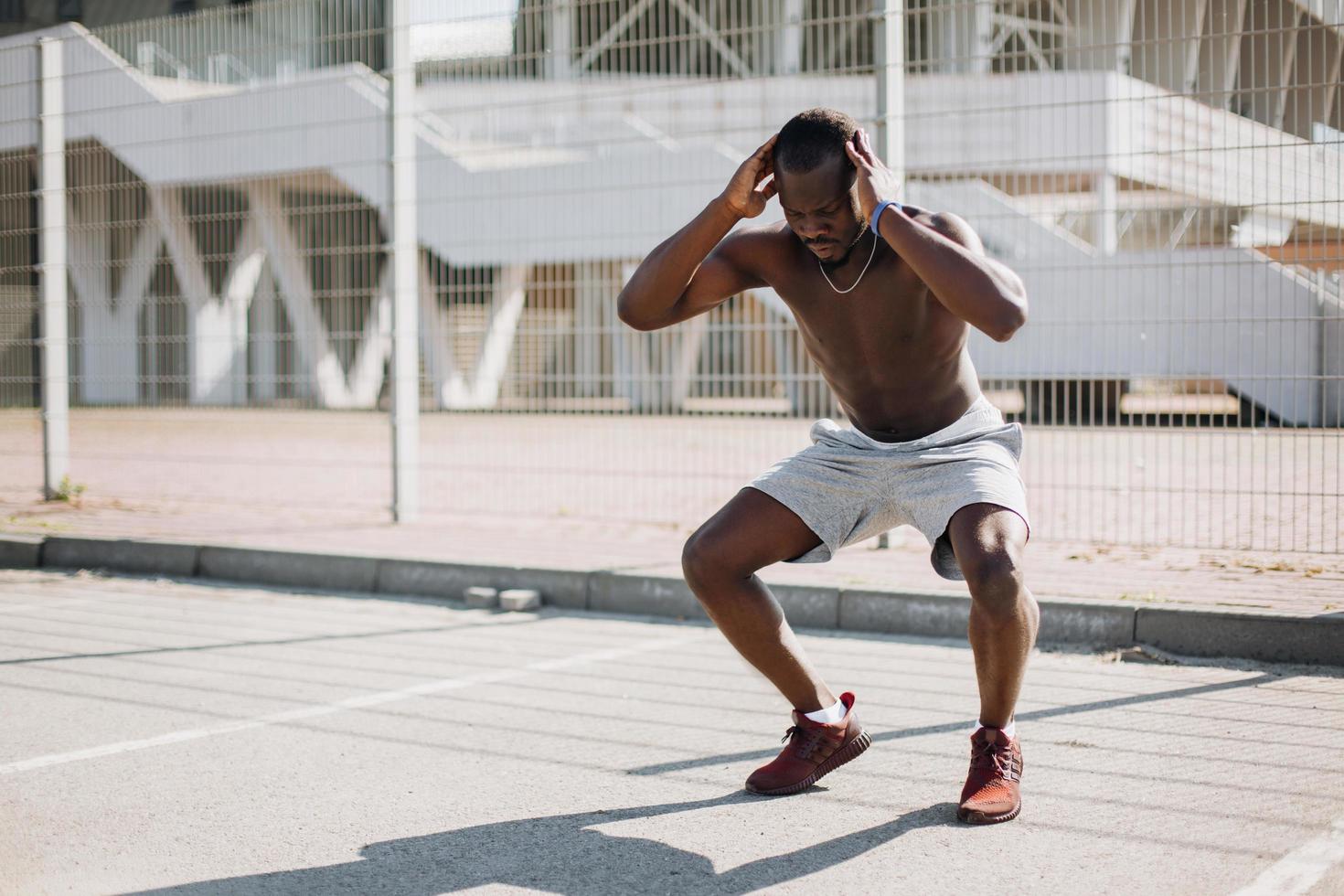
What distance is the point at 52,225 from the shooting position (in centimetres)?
1031

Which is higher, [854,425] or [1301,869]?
[854,425]

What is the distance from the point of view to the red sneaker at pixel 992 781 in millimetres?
3373

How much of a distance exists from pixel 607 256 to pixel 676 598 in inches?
124

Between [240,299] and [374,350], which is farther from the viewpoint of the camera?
[240,299]

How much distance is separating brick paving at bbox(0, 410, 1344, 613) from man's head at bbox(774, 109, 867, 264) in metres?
3.07

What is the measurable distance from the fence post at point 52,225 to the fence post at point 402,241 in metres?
3.18

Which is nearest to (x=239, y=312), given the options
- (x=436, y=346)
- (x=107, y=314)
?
(x=436, y=346)

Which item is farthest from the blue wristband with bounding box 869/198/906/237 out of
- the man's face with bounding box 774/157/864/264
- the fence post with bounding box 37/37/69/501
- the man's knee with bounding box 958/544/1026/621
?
the fence post with bounding box 37/37/69/501

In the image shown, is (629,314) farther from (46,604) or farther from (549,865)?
(46,604)

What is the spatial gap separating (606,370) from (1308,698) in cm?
477

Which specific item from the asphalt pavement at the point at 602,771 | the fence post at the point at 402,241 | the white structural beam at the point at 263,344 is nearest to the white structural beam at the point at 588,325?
the fence post at the point at 402,241

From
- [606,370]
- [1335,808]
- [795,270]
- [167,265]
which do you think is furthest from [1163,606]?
[167,265]

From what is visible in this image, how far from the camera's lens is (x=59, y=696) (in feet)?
15.9

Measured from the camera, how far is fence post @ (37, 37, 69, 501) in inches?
405
